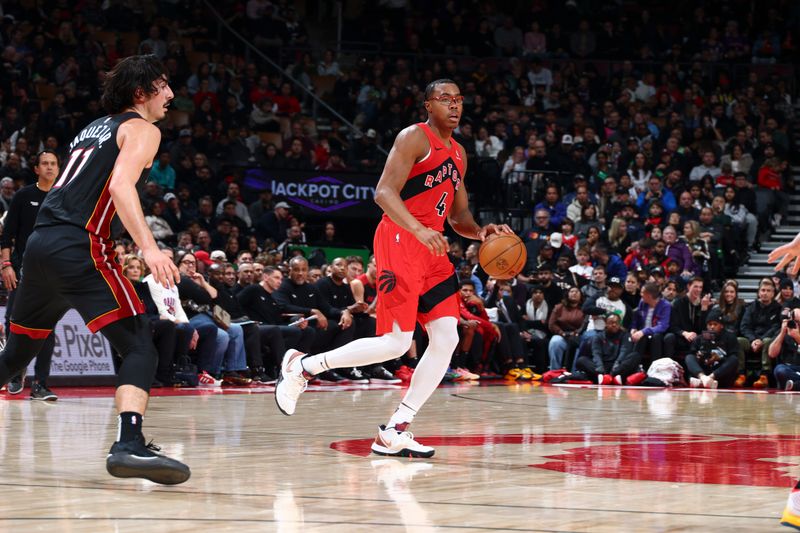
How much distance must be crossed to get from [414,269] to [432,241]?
0.35 metres

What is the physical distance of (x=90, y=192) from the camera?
194 inches

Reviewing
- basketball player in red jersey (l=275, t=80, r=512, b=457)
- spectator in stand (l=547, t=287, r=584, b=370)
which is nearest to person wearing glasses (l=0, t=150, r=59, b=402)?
basketball player in red jersey (l=275, t=80, r=512, b=457)

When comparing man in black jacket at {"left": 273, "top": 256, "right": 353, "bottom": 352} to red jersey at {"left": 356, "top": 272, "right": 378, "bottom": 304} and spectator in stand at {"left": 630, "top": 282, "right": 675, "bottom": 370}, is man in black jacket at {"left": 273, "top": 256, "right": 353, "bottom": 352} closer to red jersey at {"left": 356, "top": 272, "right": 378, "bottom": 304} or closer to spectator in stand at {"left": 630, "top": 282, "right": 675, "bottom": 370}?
red jersey at {"left": 356, "top": 272, "right": 378, "bottom": 304}

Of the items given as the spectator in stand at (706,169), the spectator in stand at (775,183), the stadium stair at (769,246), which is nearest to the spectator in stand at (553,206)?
the spectator in stand at (706,169)

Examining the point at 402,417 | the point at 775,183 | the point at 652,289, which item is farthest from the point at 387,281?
the point at 775,183

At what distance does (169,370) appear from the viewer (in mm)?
11961

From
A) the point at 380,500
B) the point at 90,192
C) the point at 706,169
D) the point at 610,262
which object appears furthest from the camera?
the point at 706,169

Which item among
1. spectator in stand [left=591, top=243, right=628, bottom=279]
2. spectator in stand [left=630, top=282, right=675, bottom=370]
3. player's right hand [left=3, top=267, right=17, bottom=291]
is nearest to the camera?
player's right hand [left=3, top=267, right=17, bottom=291]

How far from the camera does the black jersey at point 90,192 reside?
16.1ft

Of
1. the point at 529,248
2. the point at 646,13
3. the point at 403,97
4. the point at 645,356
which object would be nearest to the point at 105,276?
the point at 645,356

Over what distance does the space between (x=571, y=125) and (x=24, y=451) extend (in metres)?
16.0

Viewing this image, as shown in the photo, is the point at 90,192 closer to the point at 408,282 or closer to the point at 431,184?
the point at 408,282

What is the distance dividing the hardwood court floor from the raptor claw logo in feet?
2.87

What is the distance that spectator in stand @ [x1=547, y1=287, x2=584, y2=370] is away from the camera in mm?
15328
